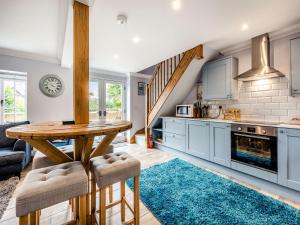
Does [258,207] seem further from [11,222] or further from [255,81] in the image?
[11,222]

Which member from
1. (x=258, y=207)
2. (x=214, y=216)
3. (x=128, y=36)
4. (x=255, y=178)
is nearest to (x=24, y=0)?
(x=128, y=36)

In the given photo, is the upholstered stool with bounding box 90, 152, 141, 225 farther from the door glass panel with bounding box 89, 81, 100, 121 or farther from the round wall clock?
the door glass panel with bounding box 89, 81, 100, 121

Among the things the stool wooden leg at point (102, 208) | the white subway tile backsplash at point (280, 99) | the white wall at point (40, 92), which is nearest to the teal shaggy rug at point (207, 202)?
the stool wooden leg at point (102, 208)

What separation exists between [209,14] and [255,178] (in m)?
2.49

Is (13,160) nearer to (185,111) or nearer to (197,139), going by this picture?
(197,139)

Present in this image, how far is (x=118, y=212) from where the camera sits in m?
1.70

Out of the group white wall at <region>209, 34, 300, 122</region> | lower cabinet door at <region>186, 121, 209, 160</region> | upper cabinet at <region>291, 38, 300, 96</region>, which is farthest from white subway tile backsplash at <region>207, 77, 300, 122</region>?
lower cabinet door at <region>186, 121, 209, 160</region>

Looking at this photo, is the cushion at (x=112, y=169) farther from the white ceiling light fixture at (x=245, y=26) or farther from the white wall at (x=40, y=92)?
the white wall at (x=40, y=92)

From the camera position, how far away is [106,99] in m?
4.70

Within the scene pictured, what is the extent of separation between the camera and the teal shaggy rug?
1.56 metres

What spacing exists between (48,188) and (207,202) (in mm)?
1757

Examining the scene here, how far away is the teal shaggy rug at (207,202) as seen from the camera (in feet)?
5.11

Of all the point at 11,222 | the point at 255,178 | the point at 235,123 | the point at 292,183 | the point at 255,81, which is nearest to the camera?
the point at 11,222

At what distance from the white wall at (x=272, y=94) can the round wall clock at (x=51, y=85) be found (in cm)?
423
